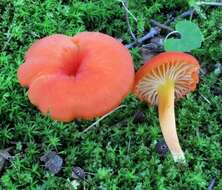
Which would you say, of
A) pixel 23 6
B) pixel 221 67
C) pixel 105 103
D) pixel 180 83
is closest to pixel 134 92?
pixel 180 83

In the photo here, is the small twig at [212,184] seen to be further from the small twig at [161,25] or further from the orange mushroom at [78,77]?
the small twig at [161,25]

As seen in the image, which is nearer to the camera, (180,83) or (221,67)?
(180,83)

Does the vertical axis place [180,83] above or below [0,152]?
above

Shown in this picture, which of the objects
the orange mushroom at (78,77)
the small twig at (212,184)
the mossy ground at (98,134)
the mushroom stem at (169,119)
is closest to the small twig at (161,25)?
the mossy ground at (98,134)

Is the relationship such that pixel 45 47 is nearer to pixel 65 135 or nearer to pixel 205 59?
pixel 65 135

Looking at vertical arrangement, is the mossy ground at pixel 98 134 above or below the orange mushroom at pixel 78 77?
below

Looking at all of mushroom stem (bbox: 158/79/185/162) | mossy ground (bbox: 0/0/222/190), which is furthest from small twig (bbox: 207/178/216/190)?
mushroom stem (bbox: 158/79/185/162)

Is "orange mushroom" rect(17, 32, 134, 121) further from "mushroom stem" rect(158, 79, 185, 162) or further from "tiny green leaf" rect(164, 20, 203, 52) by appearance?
"tiny green leaf" rect(164, 20, 203, 52)

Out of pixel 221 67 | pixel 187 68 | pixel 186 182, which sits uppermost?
pixel 187 68
